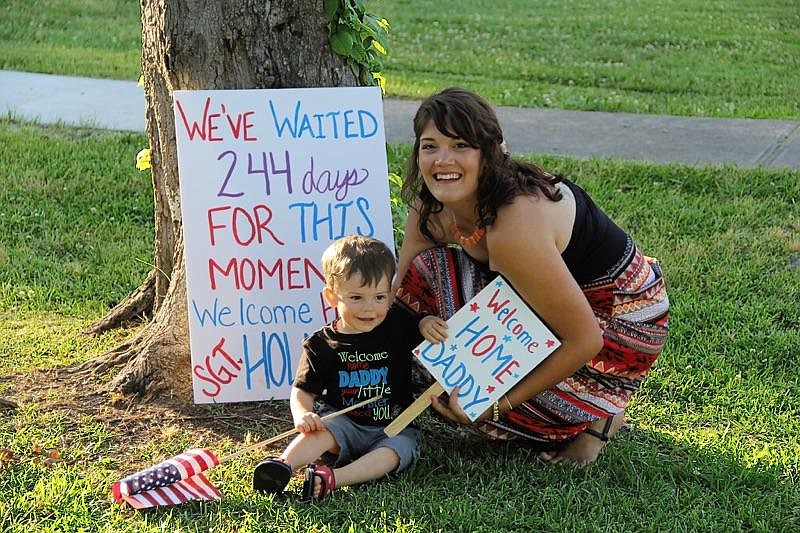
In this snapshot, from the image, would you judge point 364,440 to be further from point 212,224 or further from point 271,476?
point 212,224

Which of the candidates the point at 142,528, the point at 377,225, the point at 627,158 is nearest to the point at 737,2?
the point at 627,158

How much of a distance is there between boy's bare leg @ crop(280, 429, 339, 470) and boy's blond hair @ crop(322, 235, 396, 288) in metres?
0.44

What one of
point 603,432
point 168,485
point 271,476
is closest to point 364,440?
point 271,476

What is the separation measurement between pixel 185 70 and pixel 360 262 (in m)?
0.99

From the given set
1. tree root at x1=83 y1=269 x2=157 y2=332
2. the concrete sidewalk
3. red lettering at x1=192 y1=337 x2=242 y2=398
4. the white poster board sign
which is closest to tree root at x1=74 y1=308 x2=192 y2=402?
red lettering at x1=192 y1=337 x2=242 y2=398

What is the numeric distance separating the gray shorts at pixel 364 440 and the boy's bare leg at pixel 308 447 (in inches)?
1.2

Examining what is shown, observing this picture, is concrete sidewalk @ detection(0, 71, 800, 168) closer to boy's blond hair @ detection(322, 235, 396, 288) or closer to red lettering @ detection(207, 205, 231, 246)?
red lettering @ detection(207, 205, 231, 246)

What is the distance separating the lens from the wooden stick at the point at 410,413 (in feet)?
10.6

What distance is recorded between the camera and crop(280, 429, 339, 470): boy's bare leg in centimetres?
318

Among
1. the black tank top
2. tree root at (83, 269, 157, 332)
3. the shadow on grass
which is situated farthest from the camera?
tree root at (83, 269, 157, 332)

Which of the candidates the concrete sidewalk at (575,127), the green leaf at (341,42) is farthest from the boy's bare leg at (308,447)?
the concrete sidewalk at (575,127)

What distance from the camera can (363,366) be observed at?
325 centimetres

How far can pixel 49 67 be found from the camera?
8633mm

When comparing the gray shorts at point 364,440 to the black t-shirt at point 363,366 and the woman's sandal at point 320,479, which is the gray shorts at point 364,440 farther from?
the woman's sandal at point 320,479
